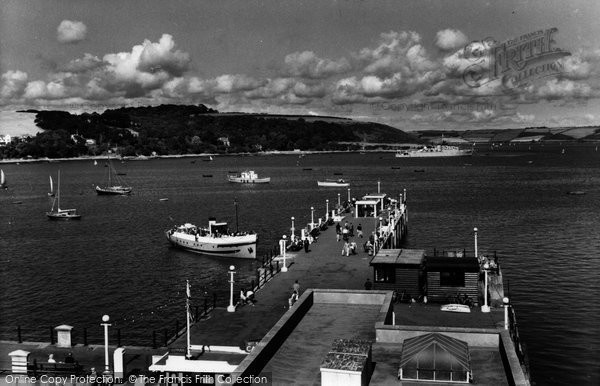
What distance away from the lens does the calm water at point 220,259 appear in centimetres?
4550

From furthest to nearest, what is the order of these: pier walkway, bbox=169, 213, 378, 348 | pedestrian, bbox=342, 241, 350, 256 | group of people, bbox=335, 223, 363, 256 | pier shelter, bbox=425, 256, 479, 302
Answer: group of people, bbox=335, 223, 363, 256 → pedestrian, bbox=342, 241, 350, 256 → pier shelter, bbox=425, 256, 479, 302 → pier walkway, bbox=169, 213, 378, 348

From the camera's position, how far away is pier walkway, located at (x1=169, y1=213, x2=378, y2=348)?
1336 inches

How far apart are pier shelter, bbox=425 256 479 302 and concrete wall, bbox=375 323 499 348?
17.2 meters

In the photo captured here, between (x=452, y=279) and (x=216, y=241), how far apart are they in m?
36.9

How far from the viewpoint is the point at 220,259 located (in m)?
71.9

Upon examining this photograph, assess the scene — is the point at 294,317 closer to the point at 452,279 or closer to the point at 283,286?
the point at 452,279

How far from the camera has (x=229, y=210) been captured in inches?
5015

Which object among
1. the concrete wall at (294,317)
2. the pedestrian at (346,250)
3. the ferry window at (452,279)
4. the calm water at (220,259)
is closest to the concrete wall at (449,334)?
the concrete wall at (294,317)

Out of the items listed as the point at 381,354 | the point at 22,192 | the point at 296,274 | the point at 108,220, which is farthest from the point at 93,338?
the point at 22,192

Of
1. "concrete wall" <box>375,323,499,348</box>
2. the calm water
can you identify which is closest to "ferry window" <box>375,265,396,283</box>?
the calm water

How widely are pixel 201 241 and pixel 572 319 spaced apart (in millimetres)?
40612

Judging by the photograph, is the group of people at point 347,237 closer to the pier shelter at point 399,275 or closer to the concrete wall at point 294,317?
the pier shelter at point 399,275

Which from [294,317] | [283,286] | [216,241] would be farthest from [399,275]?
[216,241]

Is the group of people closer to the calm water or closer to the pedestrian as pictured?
the pedestrian
